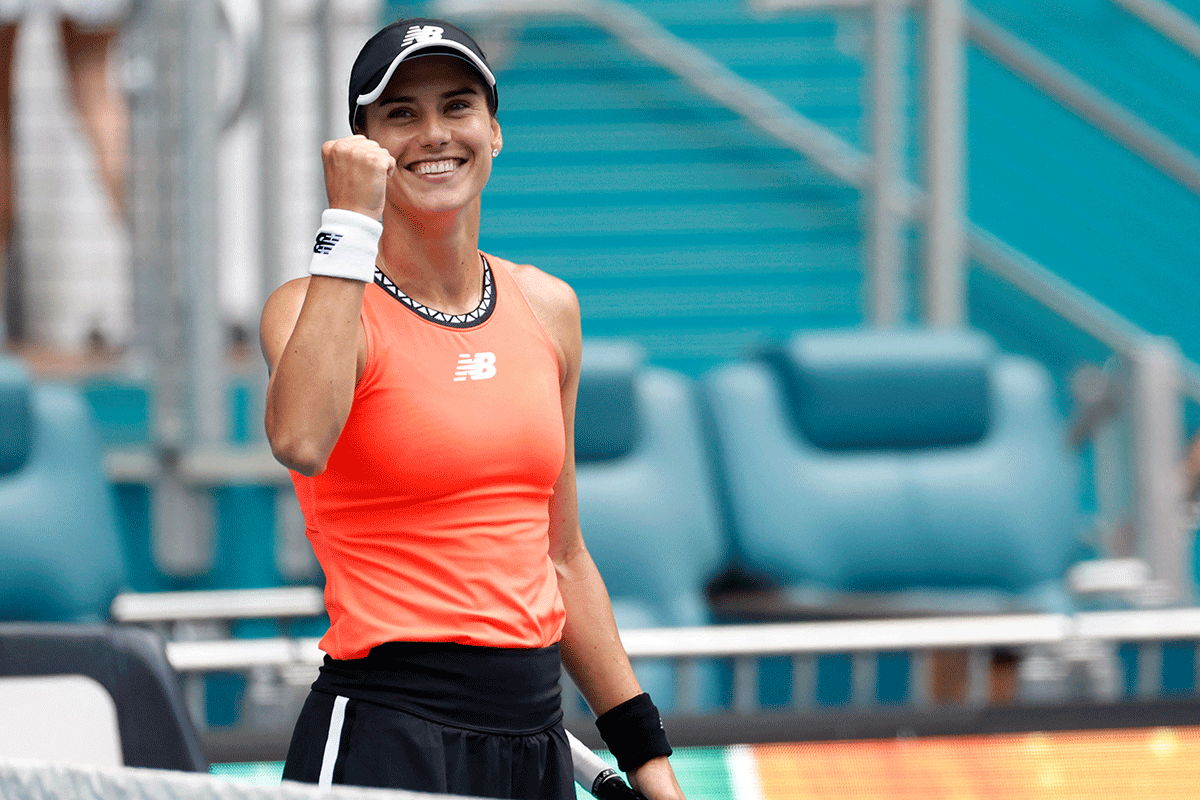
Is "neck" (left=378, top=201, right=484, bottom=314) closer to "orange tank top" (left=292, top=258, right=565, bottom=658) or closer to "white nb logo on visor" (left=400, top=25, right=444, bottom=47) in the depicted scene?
"orange tank top" (left=292, top=258, right=565, bottom=658)

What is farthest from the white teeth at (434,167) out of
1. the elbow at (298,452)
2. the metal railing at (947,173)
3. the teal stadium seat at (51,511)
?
the metal railing at (947,173)

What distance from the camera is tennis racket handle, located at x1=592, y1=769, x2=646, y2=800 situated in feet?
4.62

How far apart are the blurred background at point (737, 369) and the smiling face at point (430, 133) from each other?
2.26 feet

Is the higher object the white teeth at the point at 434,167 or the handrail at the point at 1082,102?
the handrail at the point at 1082,102

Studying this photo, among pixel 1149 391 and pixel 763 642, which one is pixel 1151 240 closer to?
pixel 1149 391

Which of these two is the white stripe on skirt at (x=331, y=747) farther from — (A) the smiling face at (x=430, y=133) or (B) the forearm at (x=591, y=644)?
(A) the smiling face at (x=430, y=133)

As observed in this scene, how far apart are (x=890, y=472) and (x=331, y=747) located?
103 inches

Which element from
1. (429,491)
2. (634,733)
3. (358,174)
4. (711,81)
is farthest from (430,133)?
(711,81)

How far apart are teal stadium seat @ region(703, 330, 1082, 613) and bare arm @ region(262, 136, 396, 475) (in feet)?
8.08

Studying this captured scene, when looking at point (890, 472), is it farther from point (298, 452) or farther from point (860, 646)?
point (298, 452)

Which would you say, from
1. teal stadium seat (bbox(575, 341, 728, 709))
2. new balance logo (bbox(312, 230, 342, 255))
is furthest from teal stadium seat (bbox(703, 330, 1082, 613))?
new balance logo (bbox(312, 230, 342, 255))

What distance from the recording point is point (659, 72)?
6172mm

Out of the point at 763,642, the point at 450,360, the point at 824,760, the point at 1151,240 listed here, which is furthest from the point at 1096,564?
the point at 1151,240

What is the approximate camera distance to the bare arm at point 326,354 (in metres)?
1.15
